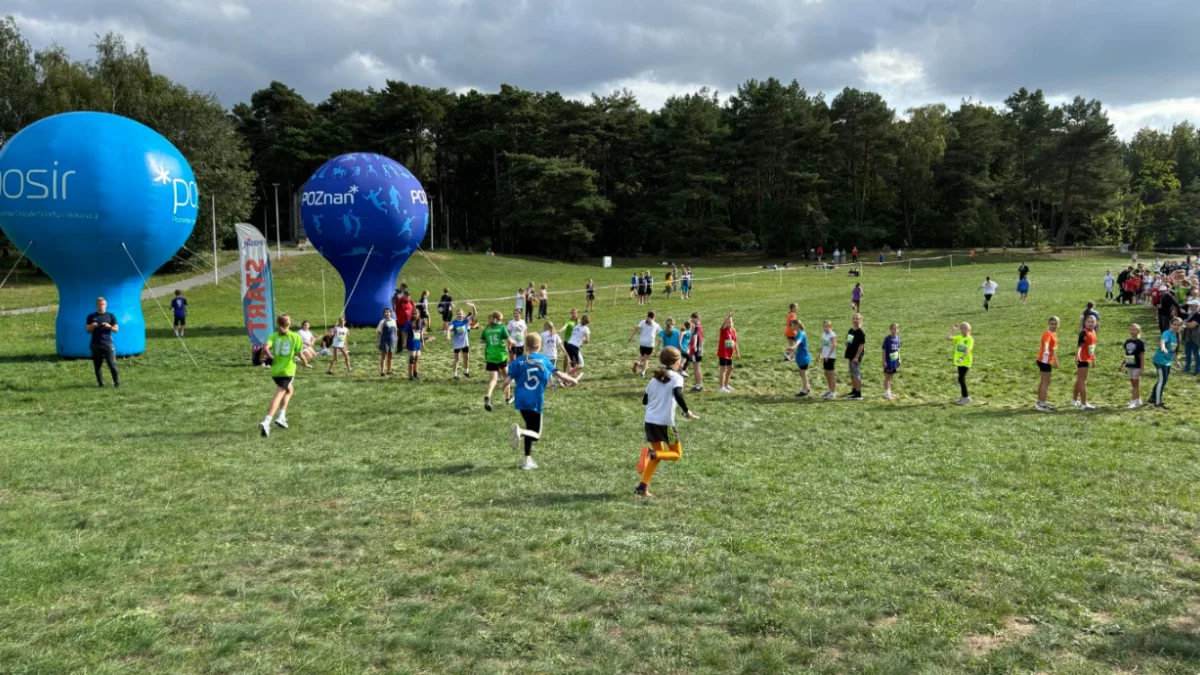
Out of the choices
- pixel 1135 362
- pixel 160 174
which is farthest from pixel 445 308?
pixel 1135 362

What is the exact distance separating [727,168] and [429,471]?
69633 mm

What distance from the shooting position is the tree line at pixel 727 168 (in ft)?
219

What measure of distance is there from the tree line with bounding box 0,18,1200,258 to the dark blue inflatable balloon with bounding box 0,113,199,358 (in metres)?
47.9

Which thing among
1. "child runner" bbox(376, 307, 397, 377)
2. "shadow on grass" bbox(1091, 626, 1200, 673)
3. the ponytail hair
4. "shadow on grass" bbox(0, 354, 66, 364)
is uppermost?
the ponytail hair

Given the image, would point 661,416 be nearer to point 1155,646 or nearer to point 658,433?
point 658,433

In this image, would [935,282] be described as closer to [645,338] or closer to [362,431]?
[645,338]

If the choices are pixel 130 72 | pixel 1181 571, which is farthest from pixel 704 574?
pixel 130 72

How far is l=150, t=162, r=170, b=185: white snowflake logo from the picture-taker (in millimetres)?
19016

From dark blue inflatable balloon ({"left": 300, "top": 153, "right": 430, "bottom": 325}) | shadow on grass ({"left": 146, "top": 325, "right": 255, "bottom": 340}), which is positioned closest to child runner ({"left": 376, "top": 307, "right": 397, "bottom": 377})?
dark blue inflatable balloon ({"left": 300, "top": 153, "right": 430, "bottom": 325})

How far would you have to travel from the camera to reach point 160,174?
19.1 metres

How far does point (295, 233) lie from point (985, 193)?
6302cm

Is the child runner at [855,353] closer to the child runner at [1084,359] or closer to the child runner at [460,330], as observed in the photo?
the child runner at [1084,359]

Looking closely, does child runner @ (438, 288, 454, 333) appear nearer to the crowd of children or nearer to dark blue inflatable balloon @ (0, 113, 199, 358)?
the crowd of children

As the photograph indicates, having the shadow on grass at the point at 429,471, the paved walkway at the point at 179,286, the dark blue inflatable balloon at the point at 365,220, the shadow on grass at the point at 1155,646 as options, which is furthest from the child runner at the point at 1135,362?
the paved walkway at the point at 179,286
